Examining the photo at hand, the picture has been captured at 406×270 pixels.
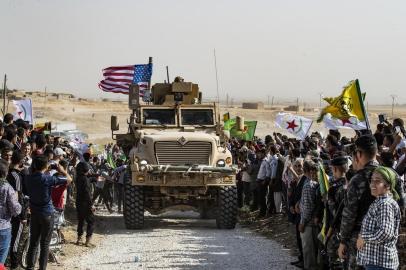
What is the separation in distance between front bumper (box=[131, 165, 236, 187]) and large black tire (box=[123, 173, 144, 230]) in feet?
1.04

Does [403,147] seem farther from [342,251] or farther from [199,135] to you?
[199,135]

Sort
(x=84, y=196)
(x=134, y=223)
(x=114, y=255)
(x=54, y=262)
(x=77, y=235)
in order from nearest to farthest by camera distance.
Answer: (x=54, y=262) < (x=114, y=255) < (x=84, y=196) < (x=77, y=235) < (x=134, y=223)

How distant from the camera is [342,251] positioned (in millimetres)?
6023

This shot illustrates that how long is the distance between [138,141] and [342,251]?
9.09m

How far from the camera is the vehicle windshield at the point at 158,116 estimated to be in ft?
50.7

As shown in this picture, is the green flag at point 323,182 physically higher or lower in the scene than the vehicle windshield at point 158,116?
lower

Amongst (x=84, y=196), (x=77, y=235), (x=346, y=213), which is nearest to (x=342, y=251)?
(x=346, y=213)

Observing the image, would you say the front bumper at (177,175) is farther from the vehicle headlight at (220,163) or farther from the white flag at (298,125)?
the white flag at (298,125)

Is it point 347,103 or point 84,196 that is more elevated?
point 347,103

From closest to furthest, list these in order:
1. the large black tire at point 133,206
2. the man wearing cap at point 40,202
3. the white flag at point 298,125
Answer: the man wearing cap at point 40,202 → the large black tire at point 133,206 → the white flag at point 298,125

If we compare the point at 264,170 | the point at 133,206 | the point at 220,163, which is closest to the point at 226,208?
the point at 220,163

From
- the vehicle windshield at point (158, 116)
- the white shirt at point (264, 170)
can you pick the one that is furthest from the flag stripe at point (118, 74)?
the white shirt at point (264, 170)

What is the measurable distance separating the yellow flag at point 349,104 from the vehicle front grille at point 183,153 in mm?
3625

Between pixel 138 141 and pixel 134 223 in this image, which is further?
pixel 138 141
